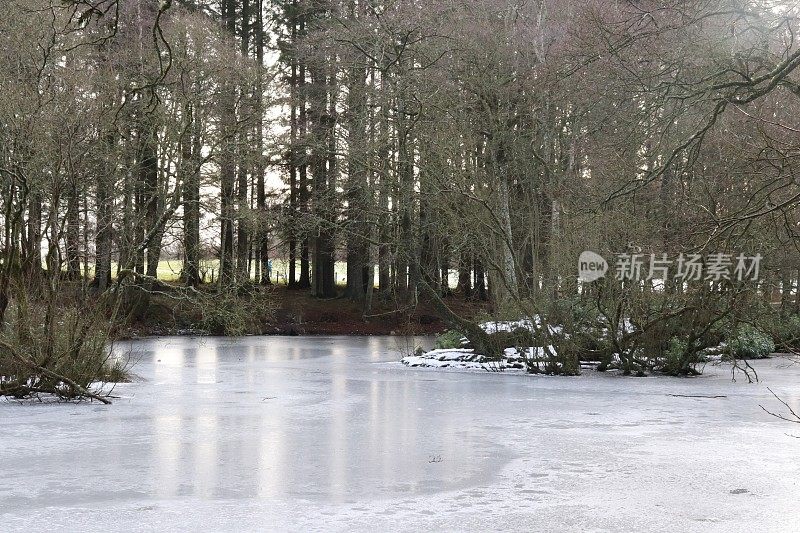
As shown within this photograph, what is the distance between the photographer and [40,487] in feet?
24.0

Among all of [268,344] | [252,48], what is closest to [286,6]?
[252,48]

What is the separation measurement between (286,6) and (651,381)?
20737mm

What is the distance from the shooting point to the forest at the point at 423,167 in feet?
31.1

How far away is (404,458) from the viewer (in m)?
8.54
